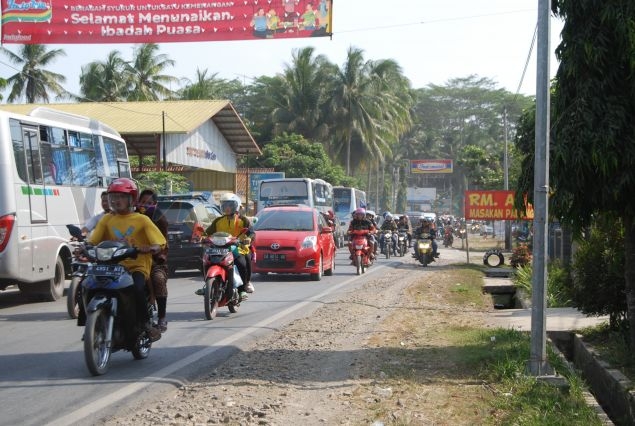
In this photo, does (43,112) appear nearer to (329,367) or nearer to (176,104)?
(329,367)

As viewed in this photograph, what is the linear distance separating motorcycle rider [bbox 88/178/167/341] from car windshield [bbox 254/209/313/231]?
1157 centimetres

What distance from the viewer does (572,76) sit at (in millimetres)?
7305

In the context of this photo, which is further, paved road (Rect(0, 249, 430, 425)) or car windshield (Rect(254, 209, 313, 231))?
car windshield (Rect(254, 209, 313, 231))

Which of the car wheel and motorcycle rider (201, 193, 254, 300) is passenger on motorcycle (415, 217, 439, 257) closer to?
the car wheel

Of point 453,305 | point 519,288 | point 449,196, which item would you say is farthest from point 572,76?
point 449,196

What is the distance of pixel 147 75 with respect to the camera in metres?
56.2

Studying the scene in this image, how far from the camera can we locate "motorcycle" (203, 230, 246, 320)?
11.2 metres

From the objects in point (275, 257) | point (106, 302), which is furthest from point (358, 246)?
point (106, 302)

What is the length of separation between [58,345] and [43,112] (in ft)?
21.1

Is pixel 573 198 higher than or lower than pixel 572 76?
lower

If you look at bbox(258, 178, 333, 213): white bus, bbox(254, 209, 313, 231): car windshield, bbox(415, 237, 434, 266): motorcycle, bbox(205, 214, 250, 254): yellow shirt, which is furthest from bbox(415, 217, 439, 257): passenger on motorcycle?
bbox(205, 214, 250, 254): yellow shirt

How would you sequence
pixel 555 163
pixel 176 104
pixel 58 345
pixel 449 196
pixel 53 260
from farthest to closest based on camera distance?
1. pixel 449 196
2. pixel 176 104
3. pixel 53 260
4. pixel 58 345
5. pixel 555 163

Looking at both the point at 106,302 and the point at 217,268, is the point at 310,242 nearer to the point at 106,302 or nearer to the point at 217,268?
the point at 217,268

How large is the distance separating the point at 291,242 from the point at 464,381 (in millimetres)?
11318
